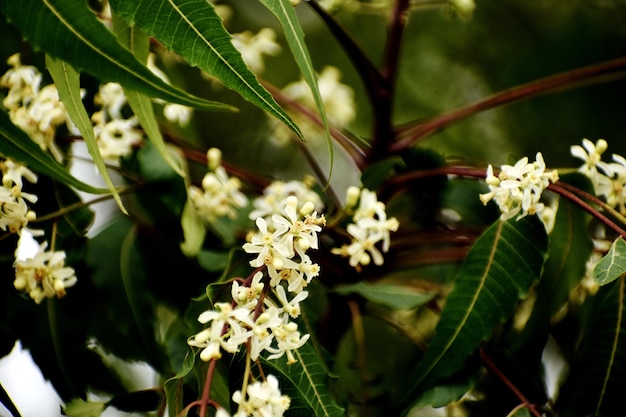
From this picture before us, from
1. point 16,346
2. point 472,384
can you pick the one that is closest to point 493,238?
point 472,384

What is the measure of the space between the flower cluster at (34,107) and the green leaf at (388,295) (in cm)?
34

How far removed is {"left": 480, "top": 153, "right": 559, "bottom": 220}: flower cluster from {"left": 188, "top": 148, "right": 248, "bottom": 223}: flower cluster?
31 centimetres

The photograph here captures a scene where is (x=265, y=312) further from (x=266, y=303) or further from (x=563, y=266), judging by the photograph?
(x=563, y=266)

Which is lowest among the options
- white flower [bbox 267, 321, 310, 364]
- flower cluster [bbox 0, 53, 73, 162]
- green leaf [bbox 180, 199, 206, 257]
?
green leaf [bbox 180, 199, 206, 257]

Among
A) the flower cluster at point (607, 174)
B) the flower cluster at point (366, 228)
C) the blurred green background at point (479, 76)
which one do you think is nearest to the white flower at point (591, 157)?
the flower cluster at point (607, 174)

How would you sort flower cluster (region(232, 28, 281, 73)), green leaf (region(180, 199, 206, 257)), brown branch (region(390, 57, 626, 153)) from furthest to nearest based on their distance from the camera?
flower cluster (region(232, 28, 281, 73)), brown branch (region(390, 57, 626, 153)), green leaf (region(180, 199, 206, 257))

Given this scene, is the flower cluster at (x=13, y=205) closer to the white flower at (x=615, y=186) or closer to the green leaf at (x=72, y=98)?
the green leaf at (x=72, y=98)

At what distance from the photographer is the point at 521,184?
0.64 meters

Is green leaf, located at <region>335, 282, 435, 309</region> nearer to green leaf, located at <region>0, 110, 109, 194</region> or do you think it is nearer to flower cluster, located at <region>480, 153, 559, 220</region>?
flower cluster, located at <region>480, 153, 559, 220</region>

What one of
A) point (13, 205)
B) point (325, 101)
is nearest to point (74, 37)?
point (13, 205)

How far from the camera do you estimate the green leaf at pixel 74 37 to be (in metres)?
0.52

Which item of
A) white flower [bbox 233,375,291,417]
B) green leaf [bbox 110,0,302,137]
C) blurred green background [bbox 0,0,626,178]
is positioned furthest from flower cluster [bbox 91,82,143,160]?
blurred green background [bbox 0,0,626,178]

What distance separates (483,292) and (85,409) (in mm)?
381

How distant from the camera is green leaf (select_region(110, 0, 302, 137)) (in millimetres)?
530
